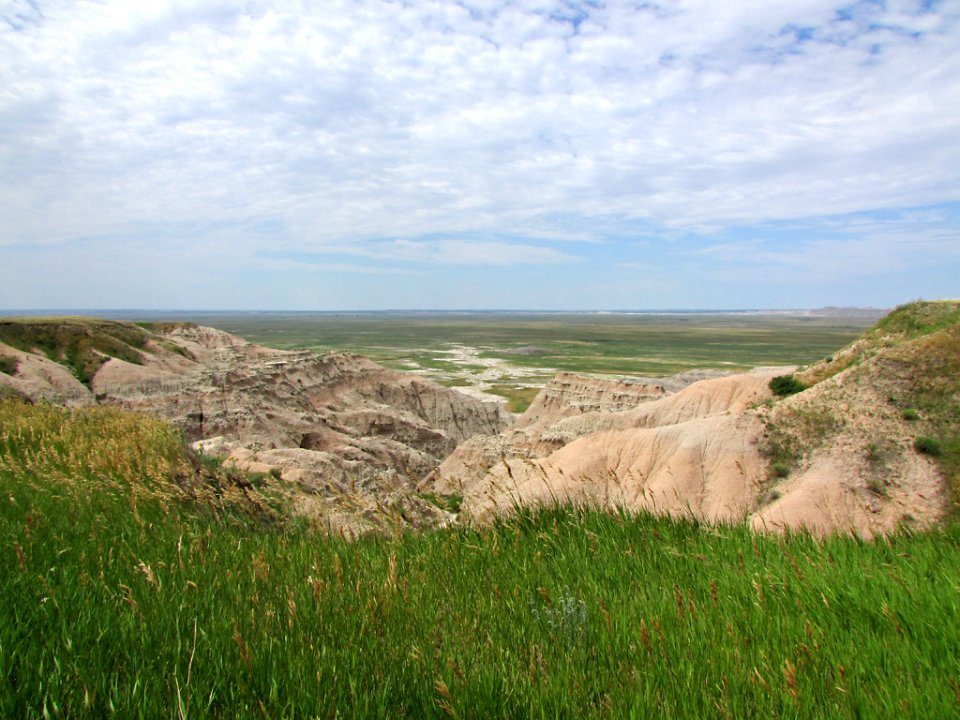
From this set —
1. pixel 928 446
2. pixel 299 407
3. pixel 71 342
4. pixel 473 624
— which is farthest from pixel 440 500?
pixel 71 342

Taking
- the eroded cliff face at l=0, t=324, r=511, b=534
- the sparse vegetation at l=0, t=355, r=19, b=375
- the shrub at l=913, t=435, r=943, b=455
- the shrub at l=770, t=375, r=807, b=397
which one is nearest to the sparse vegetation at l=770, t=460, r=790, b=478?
the shrub at l=913, t=435, r=943, b=455

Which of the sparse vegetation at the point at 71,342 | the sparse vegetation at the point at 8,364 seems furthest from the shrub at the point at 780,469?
the sparse vegetation at the point at 71,342

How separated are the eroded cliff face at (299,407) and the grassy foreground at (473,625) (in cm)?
1636

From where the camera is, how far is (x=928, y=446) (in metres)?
19.8

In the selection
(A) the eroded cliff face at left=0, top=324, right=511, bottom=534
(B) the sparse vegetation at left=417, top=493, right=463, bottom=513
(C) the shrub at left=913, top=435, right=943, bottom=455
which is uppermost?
(B) the sparse vegetation at left=417, top=493, right=463, bottom=513

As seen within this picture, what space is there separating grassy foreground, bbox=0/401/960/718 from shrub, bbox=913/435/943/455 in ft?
66.5

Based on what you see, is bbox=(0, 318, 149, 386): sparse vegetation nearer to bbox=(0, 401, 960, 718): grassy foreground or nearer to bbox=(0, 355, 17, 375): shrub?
bbox=(0, 355, 17, 375): shrub

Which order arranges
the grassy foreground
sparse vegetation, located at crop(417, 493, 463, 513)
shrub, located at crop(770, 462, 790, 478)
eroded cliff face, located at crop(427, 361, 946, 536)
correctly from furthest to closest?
shrub, located at crop(770, 462, 790, 478), eroded cliff face, located at crop(427, 361, 946, 536), sparse vegetation, located at crop(417, 493, 463, 513), the grassy foreground

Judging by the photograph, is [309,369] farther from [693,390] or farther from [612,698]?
[612,698]

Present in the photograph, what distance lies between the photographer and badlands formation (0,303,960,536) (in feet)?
58.5

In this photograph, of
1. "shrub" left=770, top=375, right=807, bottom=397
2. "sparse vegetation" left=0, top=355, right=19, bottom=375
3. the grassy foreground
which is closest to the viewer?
the grassy foreground

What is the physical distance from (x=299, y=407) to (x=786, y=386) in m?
30.7

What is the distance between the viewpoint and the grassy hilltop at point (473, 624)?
6.03ft

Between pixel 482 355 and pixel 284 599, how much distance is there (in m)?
117
